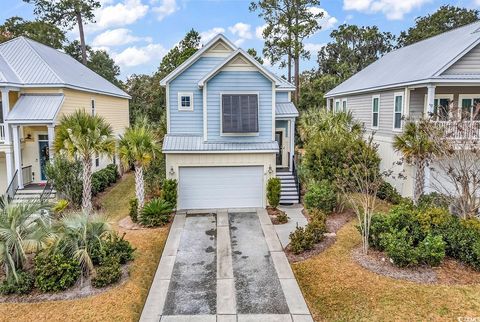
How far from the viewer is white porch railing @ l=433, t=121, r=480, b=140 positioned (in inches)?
517

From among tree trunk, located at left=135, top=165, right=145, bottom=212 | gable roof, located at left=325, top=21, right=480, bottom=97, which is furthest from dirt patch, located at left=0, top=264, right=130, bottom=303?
gable roof, located at left=325, top=21, right=480, bottom=97

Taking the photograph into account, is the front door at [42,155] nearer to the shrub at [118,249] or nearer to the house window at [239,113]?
the house window at [239,113]

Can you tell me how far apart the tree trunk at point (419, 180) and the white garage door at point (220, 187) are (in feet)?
22.1

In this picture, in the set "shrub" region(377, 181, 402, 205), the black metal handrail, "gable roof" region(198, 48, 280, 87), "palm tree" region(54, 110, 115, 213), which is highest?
"gable roof" region(198, 48, 280, 87)

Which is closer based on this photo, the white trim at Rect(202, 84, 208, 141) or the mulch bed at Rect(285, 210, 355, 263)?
the mulch bed at Rect(285, 210, 355, 263)

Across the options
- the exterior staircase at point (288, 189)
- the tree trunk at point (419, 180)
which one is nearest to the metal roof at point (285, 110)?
the exterior staircase at point (288, 189)

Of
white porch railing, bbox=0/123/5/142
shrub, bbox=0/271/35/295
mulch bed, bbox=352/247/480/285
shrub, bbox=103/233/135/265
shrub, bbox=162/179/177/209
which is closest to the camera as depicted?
shrub, bbox=0/271/35/295

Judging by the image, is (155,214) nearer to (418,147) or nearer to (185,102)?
(185,102)

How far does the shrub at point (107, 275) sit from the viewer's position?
9.40 metres

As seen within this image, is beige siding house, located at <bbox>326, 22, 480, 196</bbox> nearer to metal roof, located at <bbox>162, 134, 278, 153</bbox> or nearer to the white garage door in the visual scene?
metal roof, located at <bbox>162, 134, 278, 153</bbox>

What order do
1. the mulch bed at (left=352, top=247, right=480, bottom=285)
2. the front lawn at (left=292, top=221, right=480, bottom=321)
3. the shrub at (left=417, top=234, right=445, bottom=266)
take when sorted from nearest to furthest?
1. the front lawn at (left=292, top=221, right=480, bottom=321)
2. the mulch bed at (left=352, top=247, right=480, bottom=285)
3. the shrub at (left=417, top=234, right=445, bottom=266)

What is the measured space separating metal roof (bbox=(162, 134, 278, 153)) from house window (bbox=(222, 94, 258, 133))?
672 millimetres

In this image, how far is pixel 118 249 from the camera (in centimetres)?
1086

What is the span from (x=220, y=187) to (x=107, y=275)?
27.0 feet
